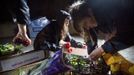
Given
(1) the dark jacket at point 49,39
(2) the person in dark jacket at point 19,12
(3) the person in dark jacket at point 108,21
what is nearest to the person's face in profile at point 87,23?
(3) the person in dark jacket at point 108,21

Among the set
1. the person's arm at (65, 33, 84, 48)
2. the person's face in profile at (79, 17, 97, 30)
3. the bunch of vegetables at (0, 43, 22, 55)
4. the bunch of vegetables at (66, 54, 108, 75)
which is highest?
the person's face in profile at (79, 17, 97, 30)

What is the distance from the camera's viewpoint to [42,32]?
135 cm

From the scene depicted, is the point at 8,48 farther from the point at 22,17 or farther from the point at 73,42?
the point at 73,42

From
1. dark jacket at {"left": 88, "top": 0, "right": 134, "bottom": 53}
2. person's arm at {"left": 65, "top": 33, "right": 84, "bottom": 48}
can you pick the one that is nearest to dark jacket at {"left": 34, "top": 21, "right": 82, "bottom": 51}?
person's arm at {"left": 65, "top": 33, "right": 84, "bottom": 48}

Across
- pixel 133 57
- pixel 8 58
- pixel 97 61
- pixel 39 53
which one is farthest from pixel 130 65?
pixel 8 58

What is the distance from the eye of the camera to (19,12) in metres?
1.31

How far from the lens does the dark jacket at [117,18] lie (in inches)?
43.9

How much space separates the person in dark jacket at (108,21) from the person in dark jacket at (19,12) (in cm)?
25

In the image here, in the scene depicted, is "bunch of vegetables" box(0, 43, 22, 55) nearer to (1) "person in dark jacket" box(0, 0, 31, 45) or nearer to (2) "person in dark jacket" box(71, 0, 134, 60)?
(1) "person in dark jacket" box(0, 0, 31, 45)

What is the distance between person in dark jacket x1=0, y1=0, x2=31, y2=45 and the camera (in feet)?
4.27

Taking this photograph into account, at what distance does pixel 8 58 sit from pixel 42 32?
9.5 inches

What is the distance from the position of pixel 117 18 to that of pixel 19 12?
0.50 metres

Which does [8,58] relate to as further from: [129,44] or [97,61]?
[129,44]

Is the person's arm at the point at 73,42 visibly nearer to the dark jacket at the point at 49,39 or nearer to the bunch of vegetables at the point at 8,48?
the dark jacket at the point at 49,39
